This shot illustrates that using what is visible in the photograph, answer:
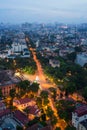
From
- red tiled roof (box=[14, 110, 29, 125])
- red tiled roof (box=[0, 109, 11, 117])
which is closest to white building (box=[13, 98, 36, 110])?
red tiled roof (box=[0, 109, 11, 117])

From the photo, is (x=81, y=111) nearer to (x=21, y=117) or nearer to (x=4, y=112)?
(x=21, y=117)

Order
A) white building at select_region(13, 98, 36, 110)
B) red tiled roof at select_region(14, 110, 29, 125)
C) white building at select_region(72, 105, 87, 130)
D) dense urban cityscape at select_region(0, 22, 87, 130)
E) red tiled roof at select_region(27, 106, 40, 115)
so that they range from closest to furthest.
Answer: white building at select_region(72, 105, 87, 130) < dense urban cityscape at select_region(0, 22, 87, 130) < red tiled roof at select_region(14, 110, 29, 125) < red tiled roof at select_region(27, 106, 40, 115) < white building at select_region(13, 98, 36, 110)

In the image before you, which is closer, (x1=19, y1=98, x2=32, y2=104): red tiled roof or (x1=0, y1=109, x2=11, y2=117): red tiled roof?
(x1=0, y1=109, x2=11, y2=117): red tiled roof

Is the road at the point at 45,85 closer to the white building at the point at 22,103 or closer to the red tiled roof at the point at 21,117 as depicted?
the white building at the point at 22,103

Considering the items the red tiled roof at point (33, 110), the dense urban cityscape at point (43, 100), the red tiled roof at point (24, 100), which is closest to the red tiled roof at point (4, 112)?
the dense urban cityscape at point (43, 100)

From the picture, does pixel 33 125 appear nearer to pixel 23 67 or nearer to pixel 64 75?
pixel 64 75

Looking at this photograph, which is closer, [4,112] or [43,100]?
[4,112]

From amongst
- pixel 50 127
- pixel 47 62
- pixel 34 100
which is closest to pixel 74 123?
pixel 50 127

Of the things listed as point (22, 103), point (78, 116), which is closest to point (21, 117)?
point (22, 103)

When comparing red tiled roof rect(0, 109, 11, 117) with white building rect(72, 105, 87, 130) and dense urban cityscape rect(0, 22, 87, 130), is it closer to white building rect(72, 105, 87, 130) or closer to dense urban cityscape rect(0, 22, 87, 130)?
dense urban cityscape rect(0, 22, 87, 130)

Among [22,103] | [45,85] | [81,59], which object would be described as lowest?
[81,59]

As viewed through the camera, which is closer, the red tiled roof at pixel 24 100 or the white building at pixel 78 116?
the white building at pixel 78 116
